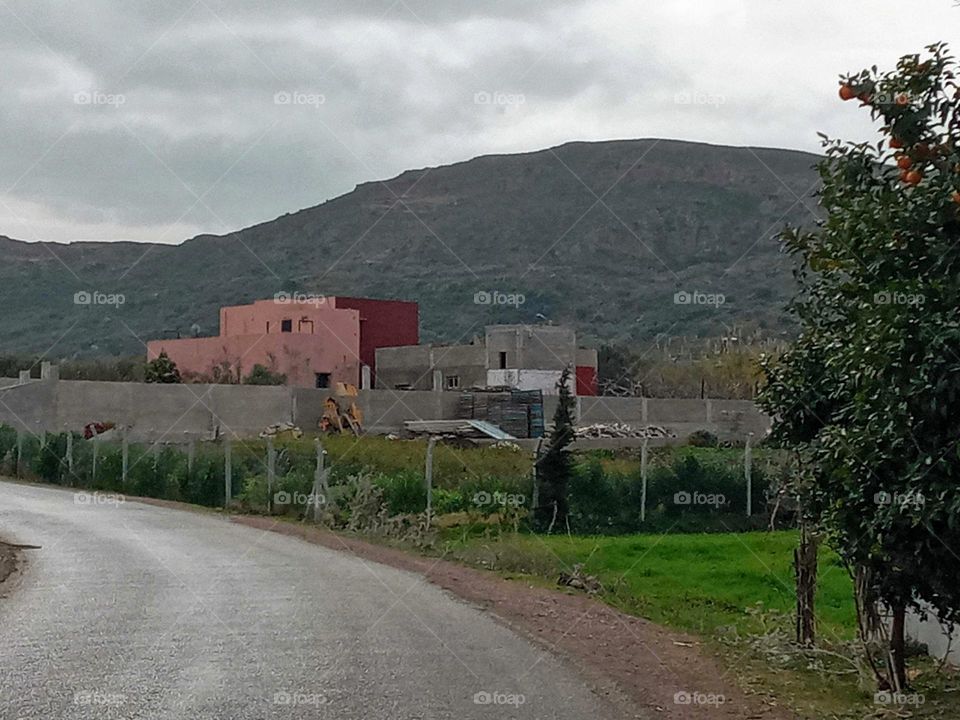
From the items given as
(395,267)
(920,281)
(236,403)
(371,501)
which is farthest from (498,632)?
(395,267)

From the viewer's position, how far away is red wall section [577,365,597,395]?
63.2 m

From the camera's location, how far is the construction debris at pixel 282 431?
43.1 m

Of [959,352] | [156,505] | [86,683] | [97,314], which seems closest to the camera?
[959,352]

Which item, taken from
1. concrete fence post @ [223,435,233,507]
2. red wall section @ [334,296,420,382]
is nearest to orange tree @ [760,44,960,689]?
concrete fence post @ [223,435,233,507]

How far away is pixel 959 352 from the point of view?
746 cm

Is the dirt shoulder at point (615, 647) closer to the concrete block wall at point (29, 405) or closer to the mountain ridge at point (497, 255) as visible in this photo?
the concrete block wall at point (29, 405)

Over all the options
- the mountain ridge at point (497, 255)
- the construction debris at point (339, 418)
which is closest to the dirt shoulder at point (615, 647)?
the construction debris at point (339, 418)

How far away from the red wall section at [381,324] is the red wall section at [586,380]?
10975 mm

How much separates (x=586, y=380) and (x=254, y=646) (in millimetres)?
53152

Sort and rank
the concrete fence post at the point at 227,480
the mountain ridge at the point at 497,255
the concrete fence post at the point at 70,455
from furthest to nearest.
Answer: the mountain ridge at the point at 497,255 → the concrete fence post at the point at 70,455 → the concrete fence post at the point at 227,480

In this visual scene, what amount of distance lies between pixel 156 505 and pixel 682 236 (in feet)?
266

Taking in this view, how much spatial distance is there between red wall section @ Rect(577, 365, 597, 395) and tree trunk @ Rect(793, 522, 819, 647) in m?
50.3

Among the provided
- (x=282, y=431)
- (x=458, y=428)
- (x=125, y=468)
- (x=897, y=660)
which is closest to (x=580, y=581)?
(x=897, y=660)

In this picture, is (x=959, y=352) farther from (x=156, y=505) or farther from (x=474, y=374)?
(x=474, y=374)
